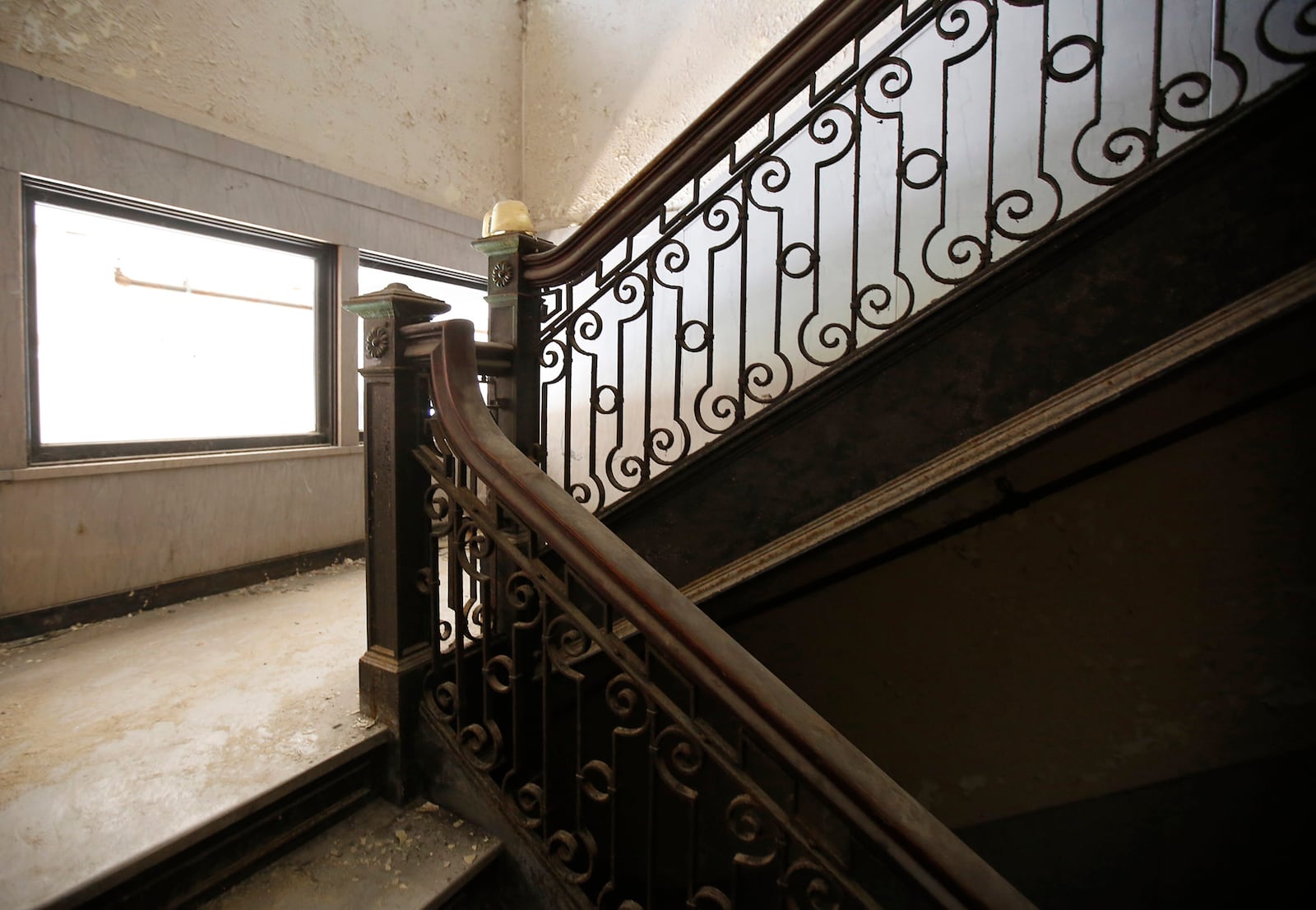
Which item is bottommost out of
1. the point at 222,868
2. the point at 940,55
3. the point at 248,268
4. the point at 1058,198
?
the point at 222,868

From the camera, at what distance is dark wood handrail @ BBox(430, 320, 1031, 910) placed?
102 cm

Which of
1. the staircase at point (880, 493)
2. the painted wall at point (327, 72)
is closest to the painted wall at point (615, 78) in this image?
the painted wall at point (327, 72)

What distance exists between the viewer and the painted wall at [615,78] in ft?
12.1

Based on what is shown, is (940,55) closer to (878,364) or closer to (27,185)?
(878,364)

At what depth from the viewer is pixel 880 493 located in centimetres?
177

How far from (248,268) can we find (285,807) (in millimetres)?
2655

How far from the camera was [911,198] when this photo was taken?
2.71 metres

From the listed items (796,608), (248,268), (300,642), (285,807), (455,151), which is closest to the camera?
(285,807)

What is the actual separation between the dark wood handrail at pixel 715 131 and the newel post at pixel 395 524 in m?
0.48

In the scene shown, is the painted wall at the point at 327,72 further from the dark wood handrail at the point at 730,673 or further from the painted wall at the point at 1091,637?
the painted wall at the point at 1091,637

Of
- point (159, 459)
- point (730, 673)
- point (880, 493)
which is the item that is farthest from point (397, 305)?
point (159, 459)

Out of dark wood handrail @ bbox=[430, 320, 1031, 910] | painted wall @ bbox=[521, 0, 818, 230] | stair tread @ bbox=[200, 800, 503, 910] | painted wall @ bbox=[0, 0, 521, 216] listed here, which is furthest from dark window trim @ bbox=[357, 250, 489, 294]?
stair tread @ bbox=[200, 800, 503, 910]

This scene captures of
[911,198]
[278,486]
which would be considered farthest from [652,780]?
[278,486]

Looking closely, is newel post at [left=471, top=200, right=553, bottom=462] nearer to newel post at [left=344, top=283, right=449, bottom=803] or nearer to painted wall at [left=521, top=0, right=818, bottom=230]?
newel post at [left=344, top=283, right=449, bottom=803]
